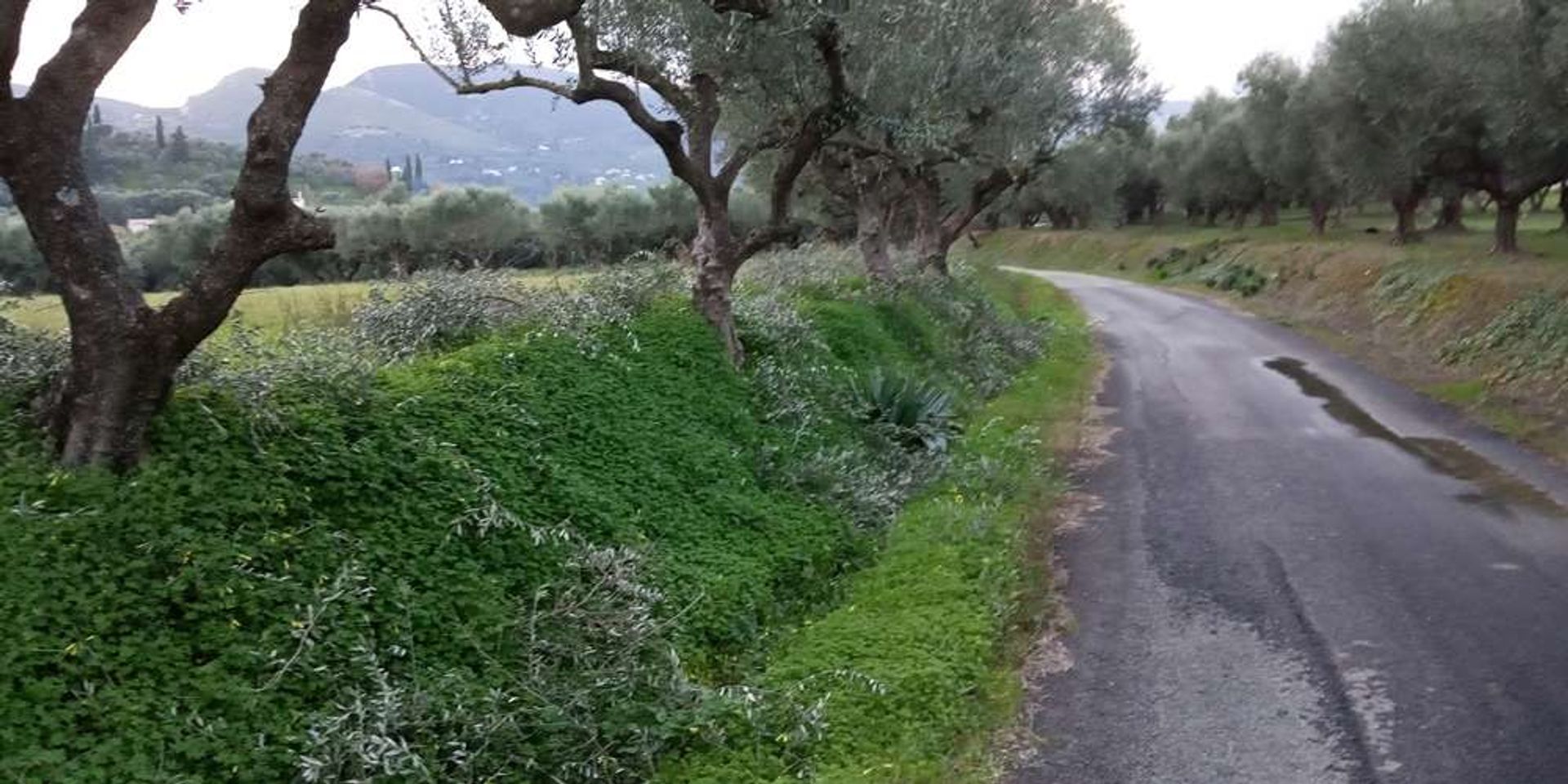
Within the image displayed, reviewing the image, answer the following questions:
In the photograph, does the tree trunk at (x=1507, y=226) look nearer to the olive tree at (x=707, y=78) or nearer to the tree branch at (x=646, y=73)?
the olive tree at (x=707, y=78)

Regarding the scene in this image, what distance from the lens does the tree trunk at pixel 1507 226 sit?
1084 inches

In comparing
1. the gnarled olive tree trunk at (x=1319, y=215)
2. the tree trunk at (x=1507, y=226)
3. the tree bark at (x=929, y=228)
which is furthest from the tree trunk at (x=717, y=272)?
the gnarled olive tree trunk at (x=1319, y=215)

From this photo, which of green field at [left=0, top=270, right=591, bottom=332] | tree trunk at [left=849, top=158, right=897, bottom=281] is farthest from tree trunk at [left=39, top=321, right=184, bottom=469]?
tree trunk at [left=849, top=158, right=897, bottom=281]

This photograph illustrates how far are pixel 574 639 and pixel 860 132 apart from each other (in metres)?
9.67

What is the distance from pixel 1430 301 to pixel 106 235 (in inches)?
968

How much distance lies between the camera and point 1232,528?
10.4 metres

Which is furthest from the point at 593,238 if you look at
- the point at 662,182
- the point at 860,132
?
the point at 860,132

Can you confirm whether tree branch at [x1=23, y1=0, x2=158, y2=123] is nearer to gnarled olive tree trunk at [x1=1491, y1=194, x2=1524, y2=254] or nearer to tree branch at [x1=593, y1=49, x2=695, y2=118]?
tree branch at [x1=593, y1=49, x2=695, y2=118]

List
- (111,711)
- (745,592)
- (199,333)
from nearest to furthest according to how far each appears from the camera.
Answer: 1. (111,711)
2. (199,333)
3. (745,592)

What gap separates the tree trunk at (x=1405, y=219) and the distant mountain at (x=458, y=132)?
4265 cm

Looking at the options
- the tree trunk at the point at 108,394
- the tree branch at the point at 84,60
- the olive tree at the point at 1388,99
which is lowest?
the tree trunk at the point at 108,394

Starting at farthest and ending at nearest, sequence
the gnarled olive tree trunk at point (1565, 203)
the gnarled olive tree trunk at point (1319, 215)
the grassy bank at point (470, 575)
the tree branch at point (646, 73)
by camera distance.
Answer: the gnarled olive tree trunk at point (1319, 215) < the gnarled olive tree trunk at point (1565, 203) < the tree branch at point (646, 73) < the grassy bank at point (470, 575)

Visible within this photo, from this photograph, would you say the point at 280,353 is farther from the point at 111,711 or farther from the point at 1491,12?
the point at 1491,12

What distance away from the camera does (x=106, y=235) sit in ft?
19.0
